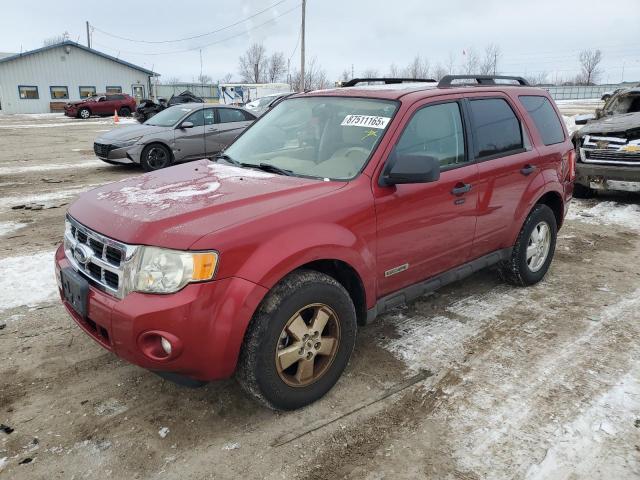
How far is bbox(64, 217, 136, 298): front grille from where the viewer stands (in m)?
2.51

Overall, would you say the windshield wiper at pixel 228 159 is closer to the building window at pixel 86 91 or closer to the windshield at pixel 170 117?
the windshield at pixel 170 117

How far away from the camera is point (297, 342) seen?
109 inches

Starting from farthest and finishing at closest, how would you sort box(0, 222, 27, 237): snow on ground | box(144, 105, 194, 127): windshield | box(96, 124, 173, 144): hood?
box(144, 105, 194, 127): windshield, box(96, 124, 173, 144): hood, box(0, 222, 27, 237): snow on ground

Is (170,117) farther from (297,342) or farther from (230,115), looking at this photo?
(297,342)

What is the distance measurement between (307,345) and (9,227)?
5.59m

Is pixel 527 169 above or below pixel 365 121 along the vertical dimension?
below

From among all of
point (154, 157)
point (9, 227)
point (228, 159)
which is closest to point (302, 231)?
point (228, 159)

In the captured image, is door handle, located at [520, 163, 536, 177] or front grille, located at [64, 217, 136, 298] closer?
front grille, located at [64, 217, 136, 298]

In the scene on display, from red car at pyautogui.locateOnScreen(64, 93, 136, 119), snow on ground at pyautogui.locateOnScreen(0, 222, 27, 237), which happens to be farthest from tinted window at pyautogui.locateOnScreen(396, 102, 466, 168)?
red car at pyautogui.locateOnScreen(64, 93, 136, 119)

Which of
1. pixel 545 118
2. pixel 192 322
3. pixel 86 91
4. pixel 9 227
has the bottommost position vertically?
pixel 9 227

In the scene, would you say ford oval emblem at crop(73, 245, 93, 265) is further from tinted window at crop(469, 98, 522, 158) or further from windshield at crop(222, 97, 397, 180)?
tinted window at crop(469, 98, 522, 158)

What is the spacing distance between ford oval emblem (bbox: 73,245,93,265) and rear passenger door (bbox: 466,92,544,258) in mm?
2706

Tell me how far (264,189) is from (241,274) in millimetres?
675

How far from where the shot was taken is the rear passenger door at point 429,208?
321 centimetres
